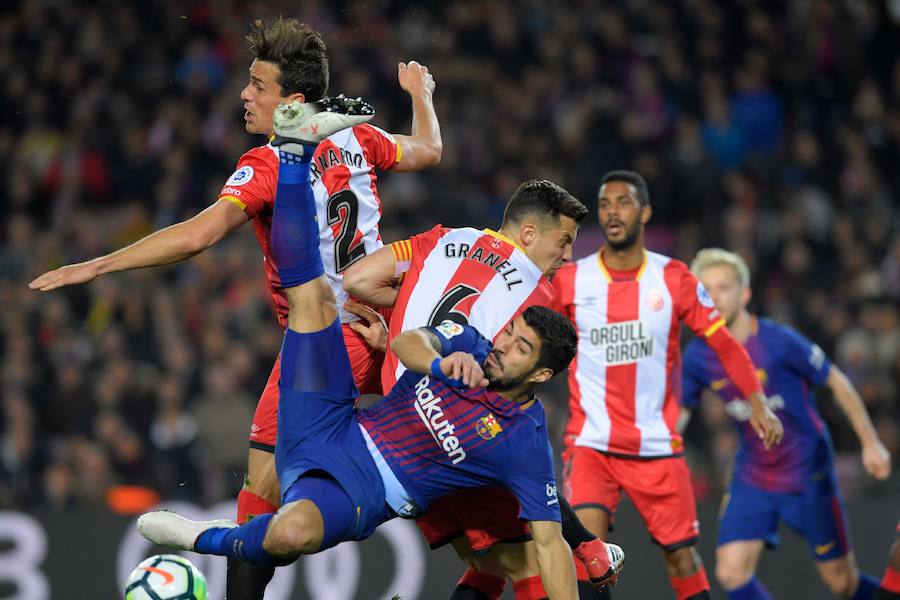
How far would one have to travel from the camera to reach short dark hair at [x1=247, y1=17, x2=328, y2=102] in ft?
19.2

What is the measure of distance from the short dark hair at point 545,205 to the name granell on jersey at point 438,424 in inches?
38.0

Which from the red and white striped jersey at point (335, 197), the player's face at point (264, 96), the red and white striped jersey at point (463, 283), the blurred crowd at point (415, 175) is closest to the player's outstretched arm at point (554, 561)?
the red and white striped jersey at point (463, 283)

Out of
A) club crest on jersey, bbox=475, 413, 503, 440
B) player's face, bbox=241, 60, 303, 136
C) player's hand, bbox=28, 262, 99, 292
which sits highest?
player's face, bbox=241, 60, 303, 136

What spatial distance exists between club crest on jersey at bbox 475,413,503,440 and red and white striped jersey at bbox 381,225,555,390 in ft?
1.67

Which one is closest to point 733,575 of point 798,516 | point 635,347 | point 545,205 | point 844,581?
point 798,516

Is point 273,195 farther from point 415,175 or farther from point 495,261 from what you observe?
point 415,175

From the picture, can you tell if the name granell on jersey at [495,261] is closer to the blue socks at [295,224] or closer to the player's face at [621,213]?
the blue socks at [295,224]

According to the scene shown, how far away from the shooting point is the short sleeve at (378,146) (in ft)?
20.4

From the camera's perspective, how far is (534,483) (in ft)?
17.4

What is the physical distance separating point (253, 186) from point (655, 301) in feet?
8.18

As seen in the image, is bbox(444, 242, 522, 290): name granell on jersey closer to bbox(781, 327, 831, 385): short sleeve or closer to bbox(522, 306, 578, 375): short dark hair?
bbox(522, 306, 578, 375): short dark hair

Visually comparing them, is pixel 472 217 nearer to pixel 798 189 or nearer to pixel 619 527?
pixel 798 189

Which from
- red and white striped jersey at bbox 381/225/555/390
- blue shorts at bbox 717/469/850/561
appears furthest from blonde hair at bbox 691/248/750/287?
red and white striped jersey at bbox 381/225/555/390

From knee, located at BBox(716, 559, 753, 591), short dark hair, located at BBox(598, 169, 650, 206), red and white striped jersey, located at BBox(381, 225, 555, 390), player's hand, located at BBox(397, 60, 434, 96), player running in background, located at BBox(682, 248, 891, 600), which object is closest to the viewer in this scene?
red and white striped jersey, located at BBox(381, 225, 555, 390)
